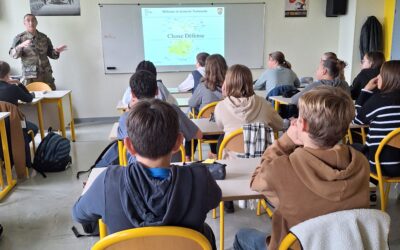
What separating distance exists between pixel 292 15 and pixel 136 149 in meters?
5.64

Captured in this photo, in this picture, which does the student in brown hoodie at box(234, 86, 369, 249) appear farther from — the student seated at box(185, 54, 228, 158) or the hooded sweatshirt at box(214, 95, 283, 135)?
the student seated at box(185, 54, 228, 158)

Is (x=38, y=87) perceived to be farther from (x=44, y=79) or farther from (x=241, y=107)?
(x=241, y=107)

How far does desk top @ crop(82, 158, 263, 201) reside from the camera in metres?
1.65

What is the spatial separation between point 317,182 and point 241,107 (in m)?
1.34

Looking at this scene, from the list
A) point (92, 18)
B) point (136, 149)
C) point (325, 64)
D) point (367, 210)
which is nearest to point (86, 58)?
point (92, 18)

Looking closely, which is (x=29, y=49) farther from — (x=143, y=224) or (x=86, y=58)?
(x=143, y=224)

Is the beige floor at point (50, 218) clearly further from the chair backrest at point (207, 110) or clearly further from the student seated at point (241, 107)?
the chair backrest at point (207, 110)

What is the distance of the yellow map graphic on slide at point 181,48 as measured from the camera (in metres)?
6.14

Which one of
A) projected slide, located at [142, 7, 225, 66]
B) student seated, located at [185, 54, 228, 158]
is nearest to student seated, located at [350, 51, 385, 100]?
student seated, located at [185, 54, 228, 158]

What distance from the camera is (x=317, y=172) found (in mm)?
1266

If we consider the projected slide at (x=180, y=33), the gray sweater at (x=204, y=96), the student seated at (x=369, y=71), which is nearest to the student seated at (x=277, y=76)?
the student seated at (x=369, y=71)

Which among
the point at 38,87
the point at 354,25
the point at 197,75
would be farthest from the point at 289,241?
the point at 354,25

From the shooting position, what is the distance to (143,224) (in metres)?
1.14

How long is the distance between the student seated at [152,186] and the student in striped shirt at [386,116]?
1.66 meters
